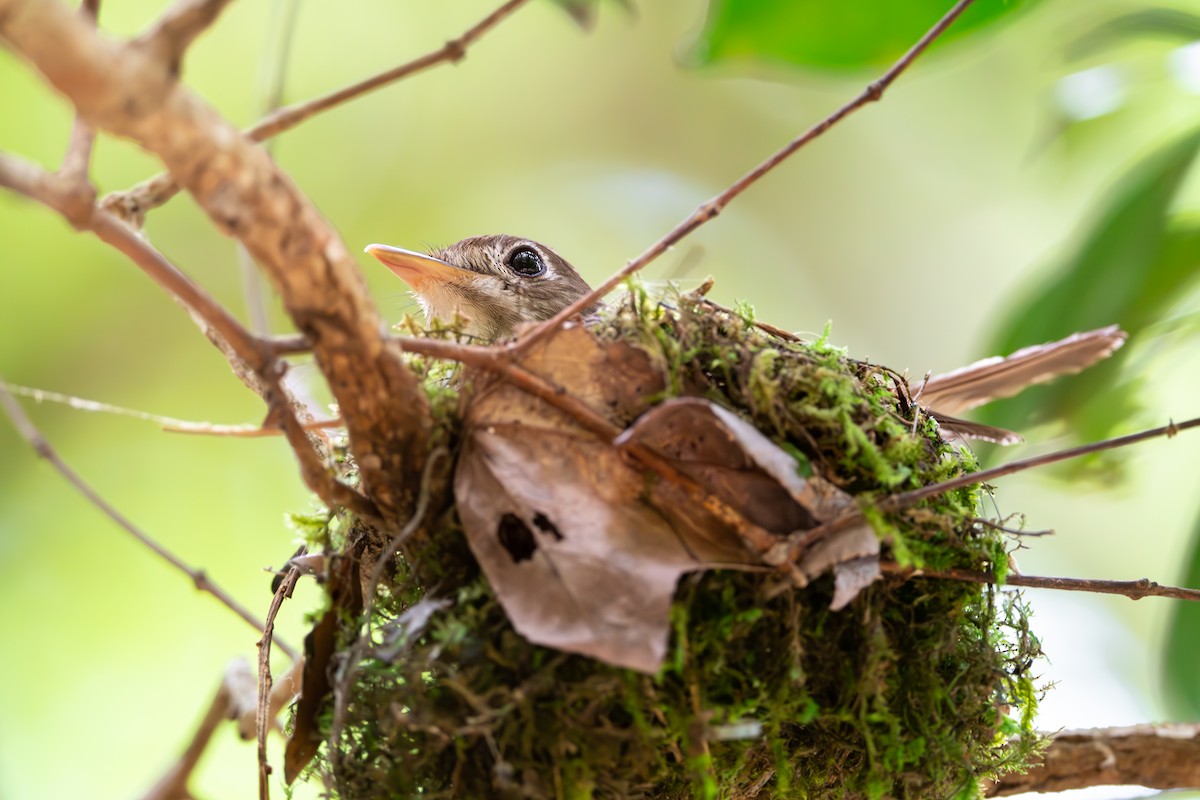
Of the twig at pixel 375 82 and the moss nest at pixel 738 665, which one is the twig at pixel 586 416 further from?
the twig at pixel 375 82

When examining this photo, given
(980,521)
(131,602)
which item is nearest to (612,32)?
(131,602)

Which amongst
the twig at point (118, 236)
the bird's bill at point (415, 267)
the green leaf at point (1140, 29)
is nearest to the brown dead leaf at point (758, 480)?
the twig at point (118, 236)

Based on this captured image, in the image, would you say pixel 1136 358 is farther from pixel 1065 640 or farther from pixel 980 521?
pixel 1065 640

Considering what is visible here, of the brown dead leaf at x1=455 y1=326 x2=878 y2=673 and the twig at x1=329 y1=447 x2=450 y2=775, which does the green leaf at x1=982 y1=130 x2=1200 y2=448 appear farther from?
the twig at x1=329 y1=447 x2=450 y2=775

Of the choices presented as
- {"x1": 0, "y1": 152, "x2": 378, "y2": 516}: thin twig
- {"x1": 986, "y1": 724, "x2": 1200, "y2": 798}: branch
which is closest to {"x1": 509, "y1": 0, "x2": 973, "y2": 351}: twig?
{"x1": 0, "y1": 152, "x2": 378, "y2": 516}: thin twig

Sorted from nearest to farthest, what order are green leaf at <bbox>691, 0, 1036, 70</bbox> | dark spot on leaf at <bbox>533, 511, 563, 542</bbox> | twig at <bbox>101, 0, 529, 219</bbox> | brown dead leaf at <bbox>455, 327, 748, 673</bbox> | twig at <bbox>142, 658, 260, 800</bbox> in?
1. twig at <bbox>101, 0, 529, 219</bbox>
2. brown dead leaf at <bbox>455, 327, 748, 673</bbox>
3. dark spot on leaf at <bbox>533, 511, 563, 542</bbox>
4. twig at <bbox>142, 658, 260, 800</bbox>
5. green leaf at <bbox>691, 0, 1036, 70</bbox>

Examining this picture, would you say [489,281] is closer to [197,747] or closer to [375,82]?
[197,747]
